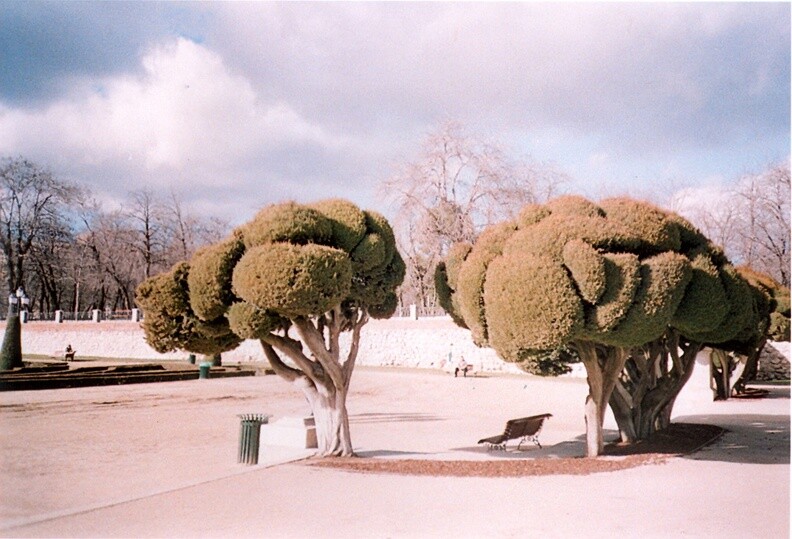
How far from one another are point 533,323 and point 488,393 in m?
16.7

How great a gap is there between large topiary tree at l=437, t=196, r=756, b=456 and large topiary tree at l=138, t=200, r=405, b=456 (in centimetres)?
173

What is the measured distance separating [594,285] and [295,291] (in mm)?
4253

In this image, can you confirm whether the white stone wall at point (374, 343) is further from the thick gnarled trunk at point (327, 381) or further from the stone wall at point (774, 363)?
the thick gnarled trunk at point (327, 381)

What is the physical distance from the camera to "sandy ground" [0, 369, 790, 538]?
20.9 ft

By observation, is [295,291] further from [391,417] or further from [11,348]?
[11,348]

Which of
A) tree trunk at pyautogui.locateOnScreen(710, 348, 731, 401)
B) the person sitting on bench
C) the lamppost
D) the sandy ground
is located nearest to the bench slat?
the sandy ground

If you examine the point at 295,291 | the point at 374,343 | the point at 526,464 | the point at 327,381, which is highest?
the point at 295,291

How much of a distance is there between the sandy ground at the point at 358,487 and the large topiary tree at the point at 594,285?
1966mm

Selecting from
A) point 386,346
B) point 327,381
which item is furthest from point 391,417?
point 386,346

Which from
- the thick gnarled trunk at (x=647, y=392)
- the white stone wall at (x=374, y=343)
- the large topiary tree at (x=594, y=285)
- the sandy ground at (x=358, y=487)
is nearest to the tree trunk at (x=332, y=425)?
the sandy ground at (x=358, y=487)

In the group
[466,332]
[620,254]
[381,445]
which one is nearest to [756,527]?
[620,254]

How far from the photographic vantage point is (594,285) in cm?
893

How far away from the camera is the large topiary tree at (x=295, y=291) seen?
360 inches

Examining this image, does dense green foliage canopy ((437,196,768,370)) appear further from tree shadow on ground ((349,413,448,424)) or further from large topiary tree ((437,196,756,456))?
tree shadow on ground ((349,413,448,424))
